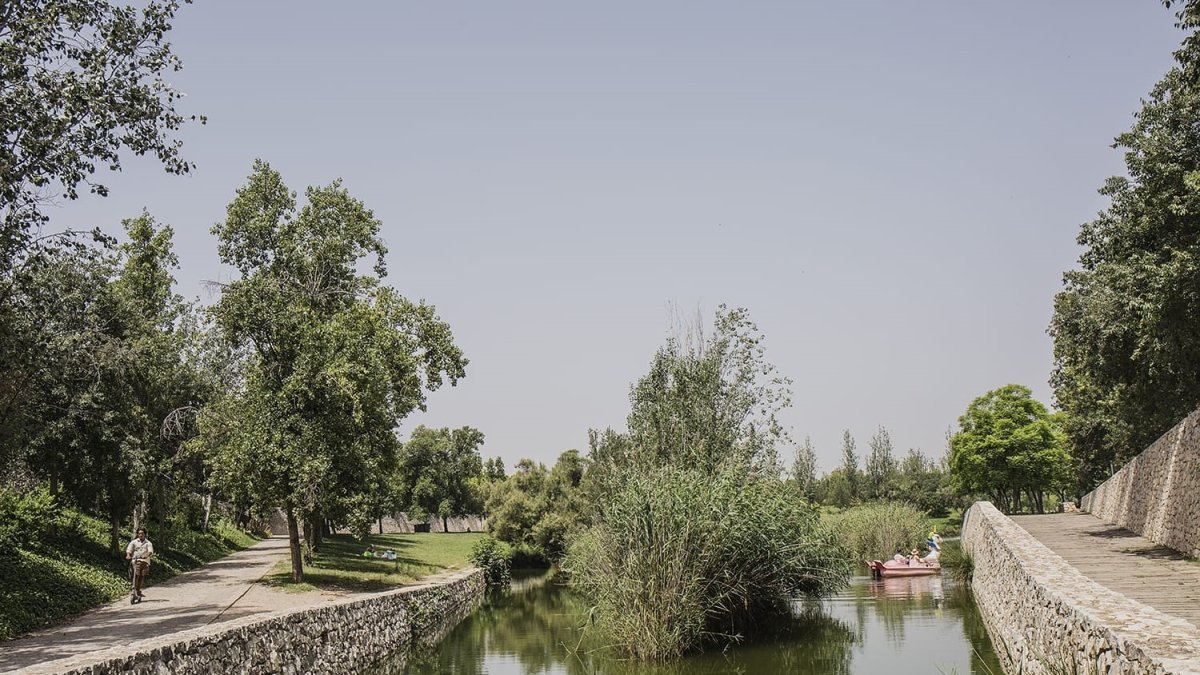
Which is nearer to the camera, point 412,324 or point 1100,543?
point 1100,543

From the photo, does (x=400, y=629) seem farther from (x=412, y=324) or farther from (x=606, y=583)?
(x=412, y=324)

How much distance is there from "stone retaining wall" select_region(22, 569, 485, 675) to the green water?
3.04 ft

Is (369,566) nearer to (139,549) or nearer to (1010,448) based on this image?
(139,549)

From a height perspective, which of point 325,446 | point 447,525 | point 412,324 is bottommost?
point 447,525

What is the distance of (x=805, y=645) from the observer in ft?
65.1

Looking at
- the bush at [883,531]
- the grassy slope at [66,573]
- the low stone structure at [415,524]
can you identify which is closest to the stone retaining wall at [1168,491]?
the bush at [883,531]

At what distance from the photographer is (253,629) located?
13.6 meters

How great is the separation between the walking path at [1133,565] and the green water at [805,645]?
2314 millimetres

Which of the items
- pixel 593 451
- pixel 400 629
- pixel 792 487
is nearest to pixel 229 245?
pixel 400 629

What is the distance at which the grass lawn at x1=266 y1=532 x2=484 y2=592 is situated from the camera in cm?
2748

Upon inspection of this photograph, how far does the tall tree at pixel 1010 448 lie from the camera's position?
56656 millimetres

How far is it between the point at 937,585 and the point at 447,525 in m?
63.4

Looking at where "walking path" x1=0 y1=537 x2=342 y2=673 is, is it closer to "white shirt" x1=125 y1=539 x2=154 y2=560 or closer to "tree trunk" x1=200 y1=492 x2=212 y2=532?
"white shirt" x1=125 y1=539 x2=154 y2=560

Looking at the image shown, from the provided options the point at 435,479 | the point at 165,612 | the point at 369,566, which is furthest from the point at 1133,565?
the point at 435,479
